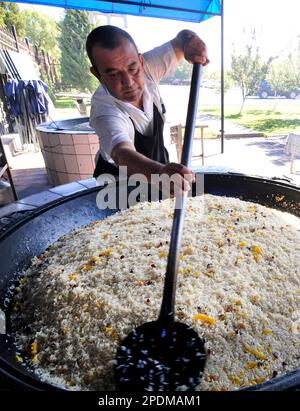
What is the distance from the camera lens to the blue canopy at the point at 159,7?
8.63 feet

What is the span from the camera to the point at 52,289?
0.88 m

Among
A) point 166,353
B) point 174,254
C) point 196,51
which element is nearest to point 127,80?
point 196,51

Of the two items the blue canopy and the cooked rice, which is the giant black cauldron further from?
the blue canopy

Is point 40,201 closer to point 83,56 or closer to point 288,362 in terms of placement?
point 288,362

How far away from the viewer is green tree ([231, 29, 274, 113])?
33.9 ft

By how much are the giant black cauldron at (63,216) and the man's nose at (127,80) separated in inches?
19.2

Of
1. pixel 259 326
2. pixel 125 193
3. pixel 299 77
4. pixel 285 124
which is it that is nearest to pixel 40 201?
pixel 125 193

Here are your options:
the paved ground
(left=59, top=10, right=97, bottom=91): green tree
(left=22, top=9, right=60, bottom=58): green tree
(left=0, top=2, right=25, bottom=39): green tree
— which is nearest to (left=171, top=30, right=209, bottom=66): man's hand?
the paved ground

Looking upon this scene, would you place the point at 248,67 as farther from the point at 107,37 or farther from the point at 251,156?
the point at 107,37

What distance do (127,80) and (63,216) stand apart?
0.64m

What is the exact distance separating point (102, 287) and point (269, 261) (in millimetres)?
539

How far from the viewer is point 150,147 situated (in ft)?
5.15

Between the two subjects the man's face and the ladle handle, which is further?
the man's face

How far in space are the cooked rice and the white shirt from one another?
39cm
